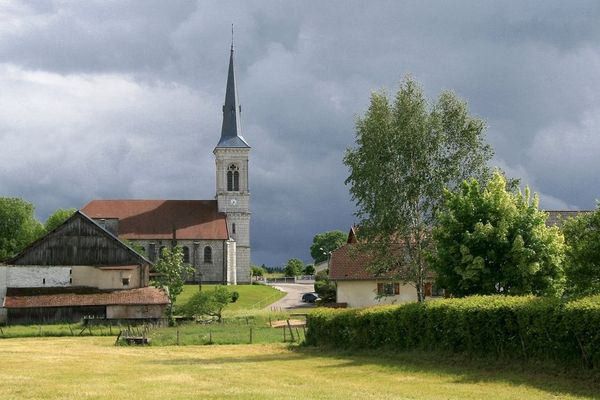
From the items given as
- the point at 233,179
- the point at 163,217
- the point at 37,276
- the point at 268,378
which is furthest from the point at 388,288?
the point at 233,179

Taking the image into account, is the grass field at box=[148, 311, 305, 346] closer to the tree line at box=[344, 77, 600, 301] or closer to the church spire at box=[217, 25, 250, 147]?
the tree line at box=[344, 77, 600, 301]

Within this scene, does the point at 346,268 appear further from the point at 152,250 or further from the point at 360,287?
the point at 152,250

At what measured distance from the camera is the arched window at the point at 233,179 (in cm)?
11544

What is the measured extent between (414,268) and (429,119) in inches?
302

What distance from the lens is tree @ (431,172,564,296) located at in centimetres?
3203

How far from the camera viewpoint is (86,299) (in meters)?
68.3

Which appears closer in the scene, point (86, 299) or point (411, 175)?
point (411, 175)

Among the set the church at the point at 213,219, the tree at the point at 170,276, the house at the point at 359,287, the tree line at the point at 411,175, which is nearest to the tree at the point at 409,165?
the tree line at the point at 411,175

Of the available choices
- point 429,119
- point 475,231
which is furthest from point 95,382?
point 429,119

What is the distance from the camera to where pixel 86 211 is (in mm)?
112625

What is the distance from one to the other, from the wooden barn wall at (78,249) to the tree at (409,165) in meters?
36.6

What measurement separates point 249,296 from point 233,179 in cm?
2768

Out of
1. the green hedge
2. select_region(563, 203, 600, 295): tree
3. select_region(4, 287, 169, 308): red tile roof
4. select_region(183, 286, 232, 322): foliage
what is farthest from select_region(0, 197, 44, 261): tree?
select_region(563, 203, 600, 295): tree

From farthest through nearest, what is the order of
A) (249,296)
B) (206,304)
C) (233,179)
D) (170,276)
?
(233,179) → (249,296) → (170,276) → (206,304)
